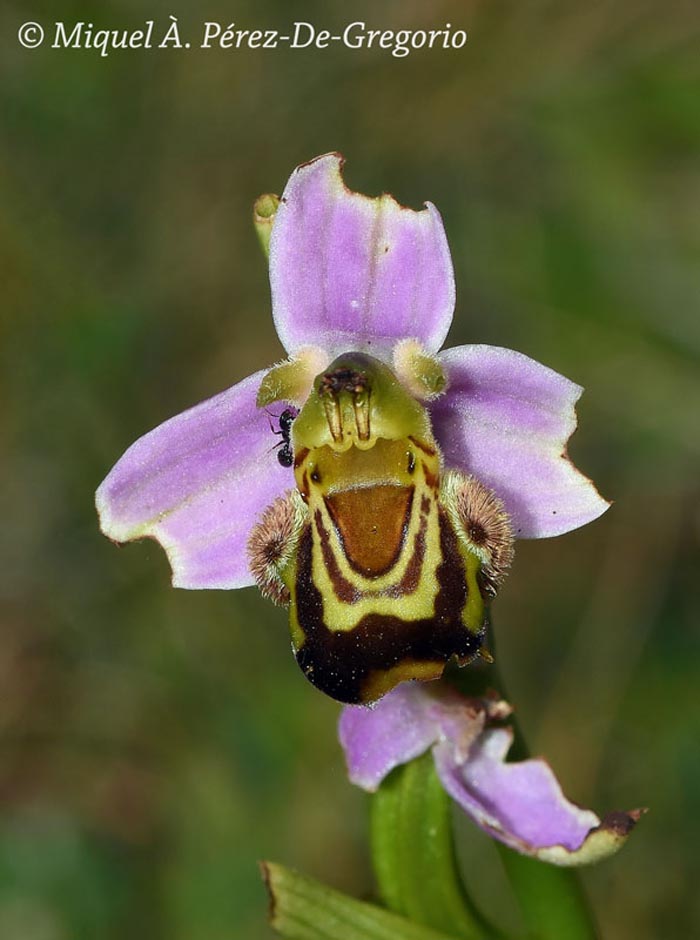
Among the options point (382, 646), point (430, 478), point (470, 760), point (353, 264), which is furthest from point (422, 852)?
point (353, 264)

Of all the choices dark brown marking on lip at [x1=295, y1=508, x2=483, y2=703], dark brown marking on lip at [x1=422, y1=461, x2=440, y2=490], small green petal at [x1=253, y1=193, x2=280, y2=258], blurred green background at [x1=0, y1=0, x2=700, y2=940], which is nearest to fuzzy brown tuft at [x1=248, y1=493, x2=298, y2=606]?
dark brown marking on lip at [x1=295, y1=508, x2=483, y2=703]

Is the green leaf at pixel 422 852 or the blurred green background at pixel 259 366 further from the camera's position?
the blurred green background at pixel 259 366

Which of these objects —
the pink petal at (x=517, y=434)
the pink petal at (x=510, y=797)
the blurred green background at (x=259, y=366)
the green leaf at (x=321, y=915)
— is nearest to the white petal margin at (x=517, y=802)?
the pink petal at (x=510, y=797)

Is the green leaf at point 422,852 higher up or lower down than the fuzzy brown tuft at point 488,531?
lower down

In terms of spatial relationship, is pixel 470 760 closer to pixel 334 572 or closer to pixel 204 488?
pixel 334 572

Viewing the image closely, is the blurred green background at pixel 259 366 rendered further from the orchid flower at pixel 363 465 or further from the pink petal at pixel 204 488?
the orchid flower at pixel 363 465

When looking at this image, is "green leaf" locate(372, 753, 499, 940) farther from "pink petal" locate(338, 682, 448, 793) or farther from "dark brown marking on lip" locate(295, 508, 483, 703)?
"dark brown marking on lip" locate(295, 508, 483, 703)
